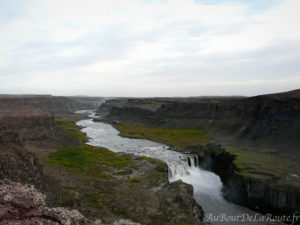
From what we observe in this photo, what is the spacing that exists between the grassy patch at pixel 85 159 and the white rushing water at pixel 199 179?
8491 mm

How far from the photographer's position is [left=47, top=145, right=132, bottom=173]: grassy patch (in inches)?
1655

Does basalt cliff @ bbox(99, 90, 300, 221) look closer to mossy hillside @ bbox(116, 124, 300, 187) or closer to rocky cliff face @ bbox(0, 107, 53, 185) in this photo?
mossy hillside @ bbox(116, 124, 300, 187)

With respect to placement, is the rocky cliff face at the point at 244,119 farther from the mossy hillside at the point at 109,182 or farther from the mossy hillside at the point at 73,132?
the mossy hillside at the point at 73,132

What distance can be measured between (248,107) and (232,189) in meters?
40.8

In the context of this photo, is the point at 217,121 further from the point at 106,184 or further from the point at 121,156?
the point at 106,184

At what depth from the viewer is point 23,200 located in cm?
1249

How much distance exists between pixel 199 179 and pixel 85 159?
70.8 feet

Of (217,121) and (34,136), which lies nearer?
(34,136)

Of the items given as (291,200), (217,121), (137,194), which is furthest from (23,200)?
(217,121)

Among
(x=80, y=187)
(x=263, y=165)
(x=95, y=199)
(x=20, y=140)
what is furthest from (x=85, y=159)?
(x=263, y=165)

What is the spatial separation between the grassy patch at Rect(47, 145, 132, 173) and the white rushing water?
8.49m

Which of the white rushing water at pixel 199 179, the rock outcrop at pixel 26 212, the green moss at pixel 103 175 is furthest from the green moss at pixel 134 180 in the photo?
the rock outcrop at pixel 26 212

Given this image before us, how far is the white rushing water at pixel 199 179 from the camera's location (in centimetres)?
2972

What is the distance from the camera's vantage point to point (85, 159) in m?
45.8
